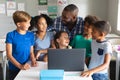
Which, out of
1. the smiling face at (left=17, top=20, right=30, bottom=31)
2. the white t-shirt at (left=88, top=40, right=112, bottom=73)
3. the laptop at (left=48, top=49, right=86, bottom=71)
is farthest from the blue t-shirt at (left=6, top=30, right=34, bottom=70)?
the white t-shirt at (left=88, top=40, right=112, bottom=73)

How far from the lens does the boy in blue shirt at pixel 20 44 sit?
81.6 inches

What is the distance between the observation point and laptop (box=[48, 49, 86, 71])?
180 cm

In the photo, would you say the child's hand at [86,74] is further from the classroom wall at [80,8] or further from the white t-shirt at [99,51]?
the classroom wall at [80,8]

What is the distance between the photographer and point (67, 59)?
71.9 inches

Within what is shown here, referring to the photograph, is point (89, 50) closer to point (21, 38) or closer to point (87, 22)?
point (87, 22)

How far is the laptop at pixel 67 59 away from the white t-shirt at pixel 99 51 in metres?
0.24

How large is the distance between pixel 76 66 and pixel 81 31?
36.7 inches

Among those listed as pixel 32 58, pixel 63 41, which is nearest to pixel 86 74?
pixel 63 41

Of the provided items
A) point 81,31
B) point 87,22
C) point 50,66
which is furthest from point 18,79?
point 81,31

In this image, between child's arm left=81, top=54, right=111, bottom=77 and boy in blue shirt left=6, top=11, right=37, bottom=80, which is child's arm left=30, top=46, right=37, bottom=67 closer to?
boy in blue shirt left=6, top=11, right=37, bottom=80

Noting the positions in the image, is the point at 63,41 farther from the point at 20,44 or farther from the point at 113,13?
the point at 113,13

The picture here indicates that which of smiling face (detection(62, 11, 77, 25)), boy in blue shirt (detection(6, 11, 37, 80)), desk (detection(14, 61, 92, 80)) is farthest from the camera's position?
smiling face (detection(62, 11, 77, 25))

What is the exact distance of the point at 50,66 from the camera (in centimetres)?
189

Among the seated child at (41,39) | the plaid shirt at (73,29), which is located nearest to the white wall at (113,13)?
the plaid shirt at (73,29)
